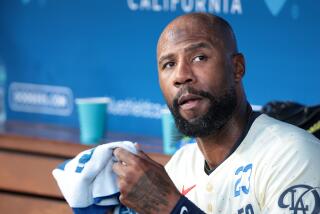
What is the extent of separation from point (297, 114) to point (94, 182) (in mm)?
1187

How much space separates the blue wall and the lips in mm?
1515

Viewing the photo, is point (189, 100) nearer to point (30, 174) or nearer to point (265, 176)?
point (265, 176)

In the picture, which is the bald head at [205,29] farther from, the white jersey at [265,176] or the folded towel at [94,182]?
the folded towel at [94,182]

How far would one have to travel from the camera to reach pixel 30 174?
4.25 meters

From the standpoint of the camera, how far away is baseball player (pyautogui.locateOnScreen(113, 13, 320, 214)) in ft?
6.86

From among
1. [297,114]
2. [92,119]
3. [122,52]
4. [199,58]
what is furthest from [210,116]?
[122,52]

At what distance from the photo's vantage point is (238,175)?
7.42 feet

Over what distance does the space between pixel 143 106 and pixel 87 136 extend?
1.21 ft

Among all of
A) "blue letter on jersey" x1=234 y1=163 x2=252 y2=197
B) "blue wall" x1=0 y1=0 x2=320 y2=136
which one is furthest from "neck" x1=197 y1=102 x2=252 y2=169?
"blue wall" x1=0 y1=0 x2=320 y2=136

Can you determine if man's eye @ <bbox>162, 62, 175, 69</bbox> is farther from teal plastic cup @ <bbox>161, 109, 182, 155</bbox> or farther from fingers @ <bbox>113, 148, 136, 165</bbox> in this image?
teal plastic cup @ <bbox>161, 109, 182, 155</bbox>

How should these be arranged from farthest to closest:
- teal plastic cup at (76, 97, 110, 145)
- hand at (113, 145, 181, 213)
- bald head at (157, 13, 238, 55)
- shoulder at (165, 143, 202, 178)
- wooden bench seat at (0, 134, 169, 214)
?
wooden bench seat at (0, 134, 169, 214) → teal plastic cup at (76, 97, 110, 145) → shoulder at (165, 143, 202, 178) → bald head at (157, 13, 238, 55) → hand at (113, 145, 181, 213)

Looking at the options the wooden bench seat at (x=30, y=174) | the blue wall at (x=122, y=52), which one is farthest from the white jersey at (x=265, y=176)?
the wooden bench seat at (x=30, y=174)

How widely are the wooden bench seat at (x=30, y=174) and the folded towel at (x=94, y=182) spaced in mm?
1565

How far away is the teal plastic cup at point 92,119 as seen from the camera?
3.86 meters
